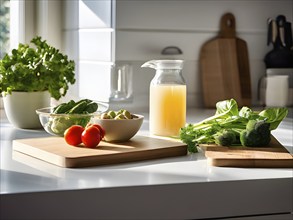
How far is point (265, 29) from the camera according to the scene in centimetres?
277

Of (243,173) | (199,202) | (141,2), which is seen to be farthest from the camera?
(141,2)

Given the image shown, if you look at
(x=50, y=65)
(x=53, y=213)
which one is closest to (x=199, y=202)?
(x=53, y=213)

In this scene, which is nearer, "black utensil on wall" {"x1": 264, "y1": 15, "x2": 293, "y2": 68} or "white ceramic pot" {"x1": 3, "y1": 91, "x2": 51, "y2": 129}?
"white ceramic pot" {"x1": 3, "y1": 91, "x2": 51, "y2": 129}

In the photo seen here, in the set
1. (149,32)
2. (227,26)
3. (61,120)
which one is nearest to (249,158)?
(61,120)

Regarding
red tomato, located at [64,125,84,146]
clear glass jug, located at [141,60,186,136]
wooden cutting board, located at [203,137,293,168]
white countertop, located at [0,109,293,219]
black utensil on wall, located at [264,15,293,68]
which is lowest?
white countertop, located at [0,109,293,219]

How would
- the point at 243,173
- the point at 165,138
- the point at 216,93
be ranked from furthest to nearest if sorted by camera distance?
the point at 216,93, the point at 165,138, the point at 243,173

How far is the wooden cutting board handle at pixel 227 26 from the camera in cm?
267

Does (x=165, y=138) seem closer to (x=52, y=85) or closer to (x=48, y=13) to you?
(x=52, y=85)

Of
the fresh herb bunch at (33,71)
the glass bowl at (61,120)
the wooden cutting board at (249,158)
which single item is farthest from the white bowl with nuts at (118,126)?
the fresh herb bunch at (33,71)

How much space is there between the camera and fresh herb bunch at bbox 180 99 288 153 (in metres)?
1.63

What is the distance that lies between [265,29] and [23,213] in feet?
5.97

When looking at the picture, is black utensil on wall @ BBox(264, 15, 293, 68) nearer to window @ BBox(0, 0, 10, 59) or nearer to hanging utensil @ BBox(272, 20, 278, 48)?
hanging utensil @ BBox(272, 20, 278, 48)

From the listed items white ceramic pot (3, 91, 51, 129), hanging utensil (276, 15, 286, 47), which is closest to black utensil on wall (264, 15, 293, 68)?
hanging utensil (276, 15, 286, 47)

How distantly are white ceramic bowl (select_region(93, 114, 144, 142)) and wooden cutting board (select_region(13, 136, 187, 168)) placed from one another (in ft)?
0.07
